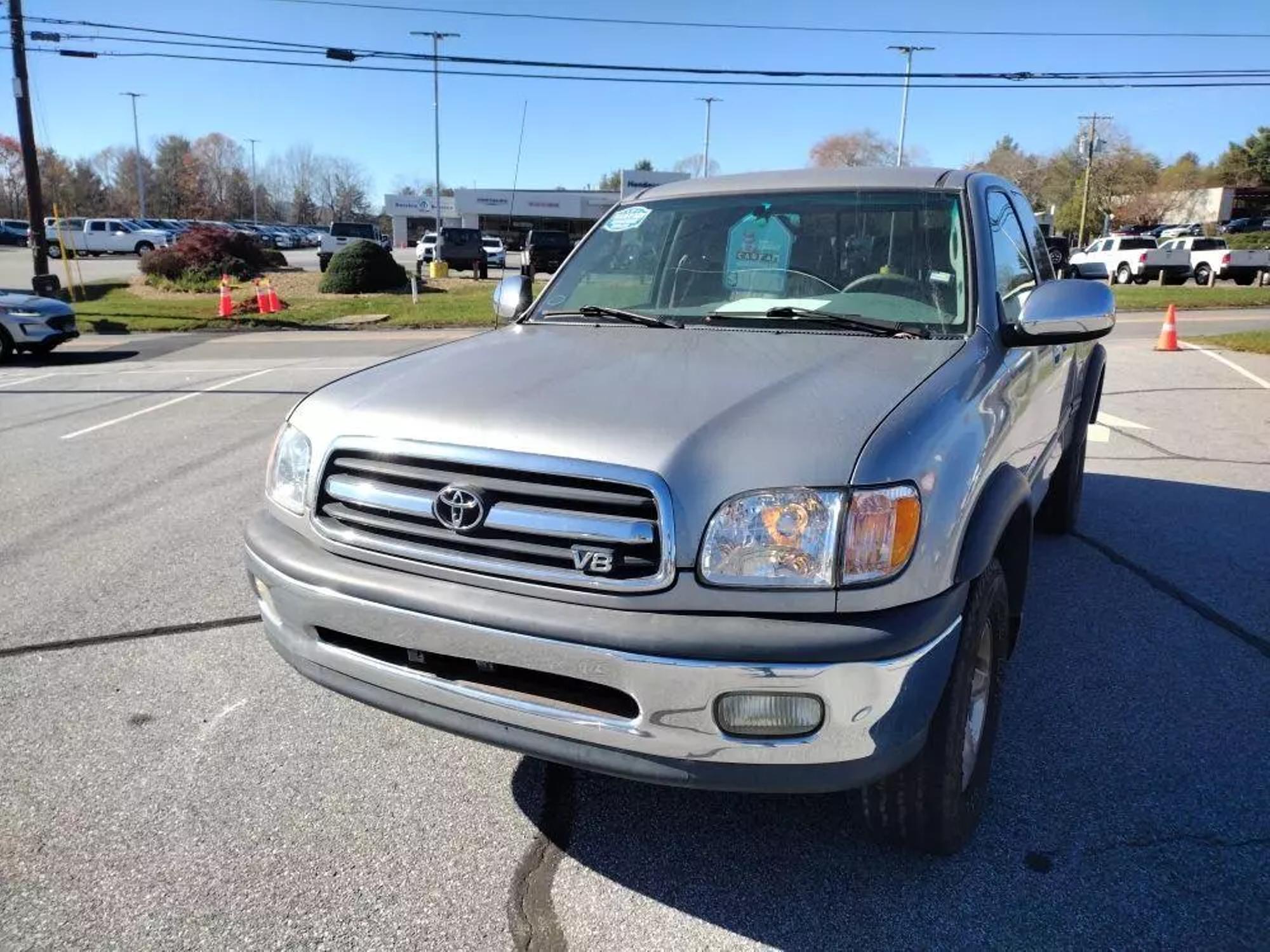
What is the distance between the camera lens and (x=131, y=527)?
5.65 m

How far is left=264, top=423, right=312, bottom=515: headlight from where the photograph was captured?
2707 millimetres

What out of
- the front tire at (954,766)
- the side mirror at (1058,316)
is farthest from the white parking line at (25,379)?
the front tire at (954,766)

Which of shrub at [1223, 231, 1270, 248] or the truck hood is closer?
the truck hood

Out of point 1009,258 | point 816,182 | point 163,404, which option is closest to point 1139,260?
point 163,404

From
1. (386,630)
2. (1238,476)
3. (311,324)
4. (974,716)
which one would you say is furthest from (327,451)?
(311,324)

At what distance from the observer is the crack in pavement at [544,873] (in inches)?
91.1

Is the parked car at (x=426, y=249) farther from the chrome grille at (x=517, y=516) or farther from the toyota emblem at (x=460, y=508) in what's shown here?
the toyota emblem at (x=460, y=508)

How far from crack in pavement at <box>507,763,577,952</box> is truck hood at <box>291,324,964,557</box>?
1056mm

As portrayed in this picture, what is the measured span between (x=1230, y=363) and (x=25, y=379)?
16444 millimetres

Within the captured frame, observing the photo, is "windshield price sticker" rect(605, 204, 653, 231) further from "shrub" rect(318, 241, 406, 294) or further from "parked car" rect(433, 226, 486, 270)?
"parked car" rect(433, 226, 486, 270)

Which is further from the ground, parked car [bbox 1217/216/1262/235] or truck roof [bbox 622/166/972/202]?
parked car [bbox 1217/216/1262/235]

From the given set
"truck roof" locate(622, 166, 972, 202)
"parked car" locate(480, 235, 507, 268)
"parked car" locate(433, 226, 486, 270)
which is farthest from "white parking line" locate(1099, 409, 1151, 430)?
"parked car" locate(480, 235, 507, 268)

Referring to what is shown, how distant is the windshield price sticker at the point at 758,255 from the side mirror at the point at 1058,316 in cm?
87

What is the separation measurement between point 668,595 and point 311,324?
64.5 ft
